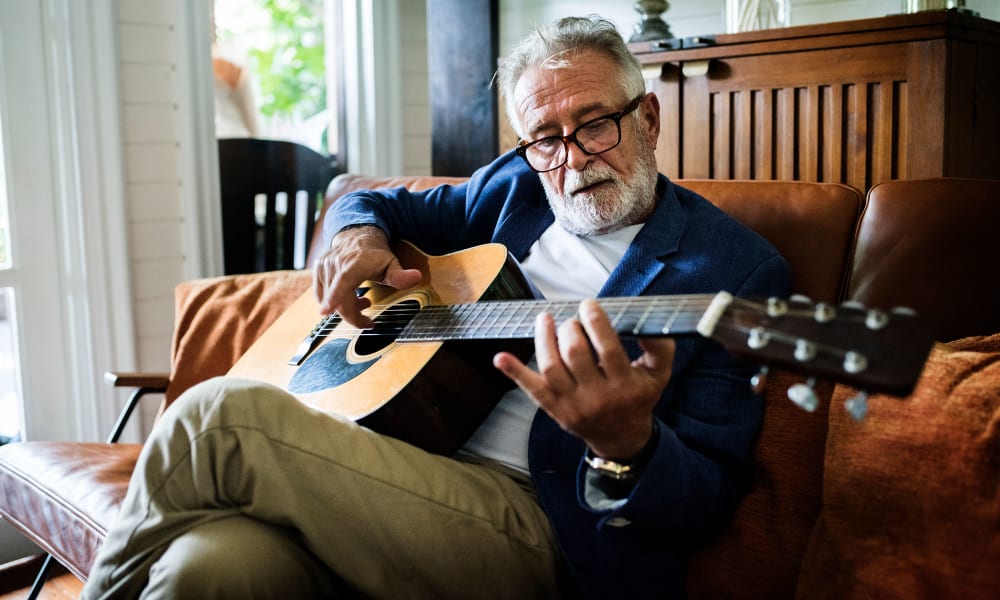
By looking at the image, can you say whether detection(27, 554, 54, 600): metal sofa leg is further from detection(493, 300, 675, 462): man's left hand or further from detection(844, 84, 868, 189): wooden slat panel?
detection(844, 84, 868, 189): wooden slat panel

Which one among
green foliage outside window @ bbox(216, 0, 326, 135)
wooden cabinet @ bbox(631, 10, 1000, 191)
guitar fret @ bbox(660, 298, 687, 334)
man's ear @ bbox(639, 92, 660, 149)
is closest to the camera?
guitar fret @ bbox(660, 298, 687, 334)

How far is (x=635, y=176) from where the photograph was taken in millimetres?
1664

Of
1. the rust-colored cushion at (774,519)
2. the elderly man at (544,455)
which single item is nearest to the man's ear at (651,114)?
the elderly man at (544,455)

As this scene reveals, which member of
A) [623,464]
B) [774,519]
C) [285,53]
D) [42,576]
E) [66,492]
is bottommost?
[42,576]

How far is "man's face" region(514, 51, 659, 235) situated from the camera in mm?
1651

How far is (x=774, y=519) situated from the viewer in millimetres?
1299

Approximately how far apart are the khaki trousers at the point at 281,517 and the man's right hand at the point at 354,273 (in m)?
0.35

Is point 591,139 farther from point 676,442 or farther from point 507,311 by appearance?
point 676,442

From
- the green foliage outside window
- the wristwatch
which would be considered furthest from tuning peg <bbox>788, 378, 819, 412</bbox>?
the green foliage outside window

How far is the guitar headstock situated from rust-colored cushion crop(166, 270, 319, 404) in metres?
1.40

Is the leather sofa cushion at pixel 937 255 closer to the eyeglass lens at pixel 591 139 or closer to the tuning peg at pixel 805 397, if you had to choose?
the eyeglass lens at pixel 591 139

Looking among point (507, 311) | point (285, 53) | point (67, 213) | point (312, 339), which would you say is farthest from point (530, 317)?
point (285, 53)

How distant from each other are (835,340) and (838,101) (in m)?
1.35

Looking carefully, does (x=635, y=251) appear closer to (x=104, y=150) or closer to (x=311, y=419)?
(x=311, y=419)
